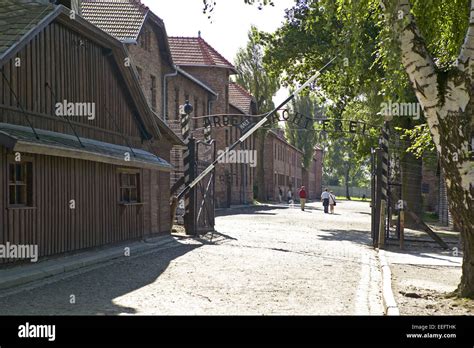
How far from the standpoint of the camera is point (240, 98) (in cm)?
5891

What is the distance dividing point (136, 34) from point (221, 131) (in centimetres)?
2327

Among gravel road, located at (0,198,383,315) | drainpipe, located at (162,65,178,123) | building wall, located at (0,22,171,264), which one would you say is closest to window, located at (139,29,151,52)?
drainpipe, located at (162,65,178,123)

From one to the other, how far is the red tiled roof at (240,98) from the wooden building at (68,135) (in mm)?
36584

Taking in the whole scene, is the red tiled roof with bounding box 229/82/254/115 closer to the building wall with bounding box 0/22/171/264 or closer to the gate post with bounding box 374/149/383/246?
the gate post with bounding box 374/149/383/246

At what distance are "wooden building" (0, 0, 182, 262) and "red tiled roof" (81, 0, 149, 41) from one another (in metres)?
10.5

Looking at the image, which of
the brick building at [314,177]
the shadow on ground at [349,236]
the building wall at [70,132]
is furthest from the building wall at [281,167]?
the building wall at [70,132]

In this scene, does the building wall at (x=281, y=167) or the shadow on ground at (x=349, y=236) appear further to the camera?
the building wall at (x=281, y=167)

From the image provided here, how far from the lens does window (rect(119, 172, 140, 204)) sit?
18.9m

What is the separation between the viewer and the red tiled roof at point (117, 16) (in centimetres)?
3020

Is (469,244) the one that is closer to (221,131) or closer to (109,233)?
(109,233)

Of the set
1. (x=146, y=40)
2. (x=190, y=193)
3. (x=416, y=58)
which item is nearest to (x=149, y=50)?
(x=146, y=40)

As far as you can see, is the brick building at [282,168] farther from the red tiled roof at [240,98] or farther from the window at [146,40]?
the window at [146,40]

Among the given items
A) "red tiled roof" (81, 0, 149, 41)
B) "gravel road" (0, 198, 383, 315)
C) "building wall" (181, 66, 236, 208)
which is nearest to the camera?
"gravel road" (0, 198, 383, 315)
